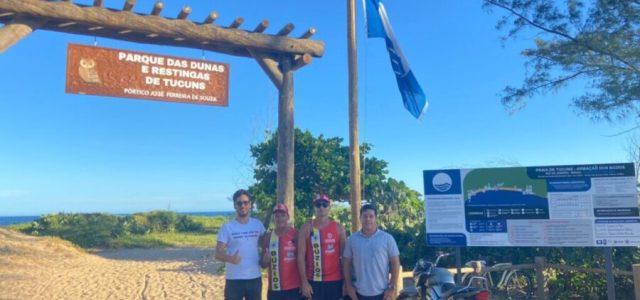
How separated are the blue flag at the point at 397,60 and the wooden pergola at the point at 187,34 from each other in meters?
1.06

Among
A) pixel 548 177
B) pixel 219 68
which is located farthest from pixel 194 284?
pixel 548 177

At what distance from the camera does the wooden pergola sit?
5.40 meters

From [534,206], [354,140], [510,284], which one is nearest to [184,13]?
[354,140]

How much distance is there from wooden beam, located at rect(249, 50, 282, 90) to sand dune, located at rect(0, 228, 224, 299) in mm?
4786

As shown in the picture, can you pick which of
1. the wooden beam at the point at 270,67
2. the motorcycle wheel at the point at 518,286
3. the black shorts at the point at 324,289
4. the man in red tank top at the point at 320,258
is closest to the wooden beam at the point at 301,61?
the wooden beam at the point at 270,67

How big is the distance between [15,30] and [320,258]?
13.2ft

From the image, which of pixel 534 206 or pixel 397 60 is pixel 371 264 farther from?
pixel 397 60

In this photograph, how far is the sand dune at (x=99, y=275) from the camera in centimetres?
1047

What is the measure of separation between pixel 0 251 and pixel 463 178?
1735 centimetres

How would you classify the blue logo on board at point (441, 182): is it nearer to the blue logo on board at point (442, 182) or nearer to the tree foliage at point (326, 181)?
the blue logo on board at point (442, 182)

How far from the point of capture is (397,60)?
7328mm

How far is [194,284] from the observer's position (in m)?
11.2

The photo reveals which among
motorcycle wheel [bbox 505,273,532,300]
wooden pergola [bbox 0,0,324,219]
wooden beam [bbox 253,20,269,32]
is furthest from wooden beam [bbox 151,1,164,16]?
motorcycle wheel [bbox 505,273,532,300]

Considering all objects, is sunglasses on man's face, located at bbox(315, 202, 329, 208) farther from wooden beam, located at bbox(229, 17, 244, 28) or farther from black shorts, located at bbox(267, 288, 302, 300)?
wooden beam, located at bbox(229, 17, 244, 28)
